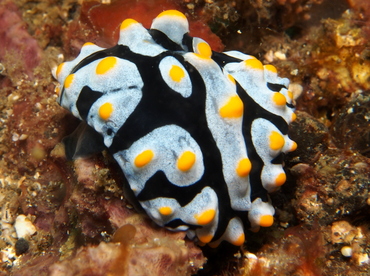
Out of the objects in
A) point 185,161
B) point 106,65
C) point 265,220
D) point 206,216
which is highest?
point 106,65

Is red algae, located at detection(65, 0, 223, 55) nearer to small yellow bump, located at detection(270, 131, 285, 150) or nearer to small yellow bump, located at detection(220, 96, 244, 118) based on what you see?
small yellow bump, located at detection(220, 96, 244, 118)

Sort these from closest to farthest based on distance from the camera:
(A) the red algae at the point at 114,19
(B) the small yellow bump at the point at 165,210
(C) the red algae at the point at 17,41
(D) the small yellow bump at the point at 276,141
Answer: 1. (B) the small yellow bump at the point at 165,210
2. (D) the small yellow bump at the point at 276,141
3. (A) the red algae at the point at 114,19
4. (C) the red algae at the point at 17,41

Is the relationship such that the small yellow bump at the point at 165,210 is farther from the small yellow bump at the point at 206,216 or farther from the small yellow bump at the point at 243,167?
the small yellow bump at the point at 243,167

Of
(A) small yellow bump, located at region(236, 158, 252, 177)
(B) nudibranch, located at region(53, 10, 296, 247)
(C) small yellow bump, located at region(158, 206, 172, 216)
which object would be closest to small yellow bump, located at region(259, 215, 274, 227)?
(B) nudibranch, located at region(53, 10, 296, 247)

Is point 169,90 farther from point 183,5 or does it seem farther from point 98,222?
point 183,5

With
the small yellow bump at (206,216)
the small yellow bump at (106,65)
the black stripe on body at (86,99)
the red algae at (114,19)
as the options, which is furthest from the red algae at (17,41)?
the small yellow bump at (206,216)

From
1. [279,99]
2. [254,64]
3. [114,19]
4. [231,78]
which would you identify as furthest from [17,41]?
[279,99]

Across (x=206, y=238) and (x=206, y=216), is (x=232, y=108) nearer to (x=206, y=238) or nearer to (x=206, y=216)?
(x=206, y=216)
